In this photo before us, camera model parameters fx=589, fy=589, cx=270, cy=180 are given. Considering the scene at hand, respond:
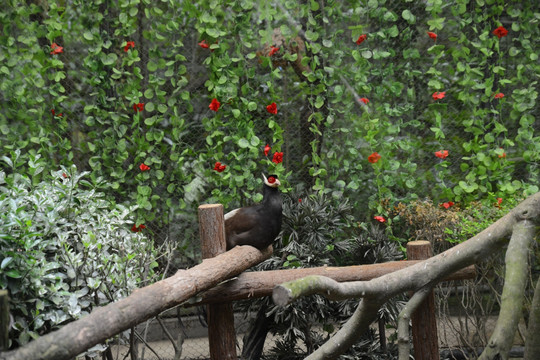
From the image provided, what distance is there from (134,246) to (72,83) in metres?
1.79

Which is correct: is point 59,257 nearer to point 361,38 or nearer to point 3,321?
point 3,321

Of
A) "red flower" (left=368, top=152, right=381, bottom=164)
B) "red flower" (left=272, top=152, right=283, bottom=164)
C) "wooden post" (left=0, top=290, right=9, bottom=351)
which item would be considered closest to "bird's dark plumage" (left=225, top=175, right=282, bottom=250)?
"red flower" (left=272, top=152, right=283, bottom=164)

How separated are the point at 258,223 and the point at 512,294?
180 cm

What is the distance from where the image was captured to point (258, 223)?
3.34 meters

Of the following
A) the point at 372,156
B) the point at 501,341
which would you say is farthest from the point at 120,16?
the point at 501,341

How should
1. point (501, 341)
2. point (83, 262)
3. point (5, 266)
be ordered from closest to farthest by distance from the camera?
point (501, 341)
point (5, 266)
point (83, 262)

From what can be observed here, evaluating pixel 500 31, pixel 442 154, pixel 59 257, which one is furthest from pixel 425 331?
pixel 500 31

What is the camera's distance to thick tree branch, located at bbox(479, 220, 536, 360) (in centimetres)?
160

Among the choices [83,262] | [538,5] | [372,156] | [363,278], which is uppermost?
[538,5]

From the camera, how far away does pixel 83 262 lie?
106 inches

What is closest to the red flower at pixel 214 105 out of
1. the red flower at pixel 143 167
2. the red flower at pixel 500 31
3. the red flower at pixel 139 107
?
the red flower at pixel 139 107

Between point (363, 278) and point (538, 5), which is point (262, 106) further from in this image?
point (538, 5)

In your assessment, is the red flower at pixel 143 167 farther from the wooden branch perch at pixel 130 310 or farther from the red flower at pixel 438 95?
the red flower at pixel 438 95

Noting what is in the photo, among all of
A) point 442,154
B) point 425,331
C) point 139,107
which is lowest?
point 425,331
